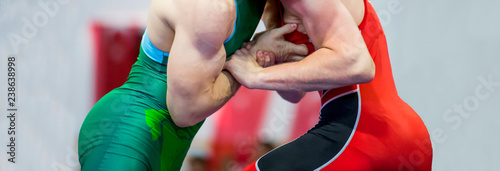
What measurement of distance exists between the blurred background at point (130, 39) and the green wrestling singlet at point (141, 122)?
3.08ft

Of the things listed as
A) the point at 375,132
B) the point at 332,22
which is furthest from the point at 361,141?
the point at 332,22

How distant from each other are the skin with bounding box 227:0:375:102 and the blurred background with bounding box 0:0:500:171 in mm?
1039

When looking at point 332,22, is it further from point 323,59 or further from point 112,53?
point 112,53

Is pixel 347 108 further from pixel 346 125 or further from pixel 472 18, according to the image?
pixel 472 18

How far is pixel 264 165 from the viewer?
1.14 metres

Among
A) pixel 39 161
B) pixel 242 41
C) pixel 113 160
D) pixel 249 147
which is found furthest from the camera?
pixel 249 147

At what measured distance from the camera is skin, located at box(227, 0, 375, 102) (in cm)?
104

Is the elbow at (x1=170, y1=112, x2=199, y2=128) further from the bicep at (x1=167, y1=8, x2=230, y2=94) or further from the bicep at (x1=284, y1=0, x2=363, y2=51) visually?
the bicep at (x1=284, y1=0, x2=363, y2=51)

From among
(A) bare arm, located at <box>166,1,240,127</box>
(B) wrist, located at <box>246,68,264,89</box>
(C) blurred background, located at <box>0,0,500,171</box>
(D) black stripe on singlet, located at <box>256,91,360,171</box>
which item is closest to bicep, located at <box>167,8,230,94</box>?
(A) bare arm, located at <box>166,1,240,127</box>

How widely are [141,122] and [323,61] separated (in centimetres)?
43

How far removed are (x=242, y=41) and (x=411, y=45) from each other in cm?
115

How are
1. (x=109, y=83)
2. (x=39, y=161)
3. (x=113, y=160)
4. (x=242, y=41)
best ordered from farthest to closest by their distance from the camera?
(x=109, y=83) → (x=39, y=161) → (x=242, y=41) → (x=113, y=160)

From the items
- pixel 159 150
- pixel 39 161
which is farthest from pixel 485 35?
pixel 39 161

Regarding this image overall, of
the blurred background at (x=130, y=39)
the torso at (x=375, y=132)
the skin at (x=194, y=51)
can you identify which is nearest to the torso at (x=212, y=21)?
the skin at (x=194, y=51)
